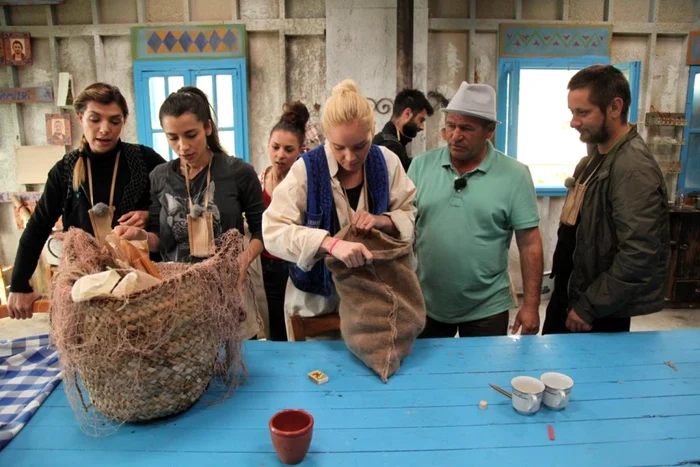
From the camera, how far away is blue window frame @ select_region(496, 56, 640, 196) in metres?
4.61

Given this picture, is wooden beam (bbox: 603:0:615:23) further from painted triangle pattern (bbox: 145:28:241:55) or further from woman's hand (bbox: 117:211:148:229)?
woman's hand (bbox: 117:211:148:229)

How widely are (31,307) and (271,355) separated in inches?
41.8

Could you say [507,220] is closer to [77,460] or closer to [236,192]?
[236,192]

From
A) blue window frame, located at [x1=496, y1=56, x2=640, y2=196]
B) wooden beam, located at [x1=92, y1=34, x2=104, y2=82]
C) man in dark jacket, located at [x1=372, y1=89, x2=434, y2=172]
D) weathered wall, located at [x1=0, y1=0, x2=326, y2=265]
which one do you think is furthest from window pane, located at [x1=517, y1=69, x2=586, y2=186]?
wooden beam, located at [x1=92, y1=34, x2=104, y2=82]

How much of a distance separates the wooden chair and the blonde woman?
0.03 metres

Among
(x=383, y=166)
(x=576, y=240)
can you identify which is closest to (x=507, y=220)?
(x=576, y=240)

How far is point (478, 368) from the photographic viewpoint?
1.48 metres

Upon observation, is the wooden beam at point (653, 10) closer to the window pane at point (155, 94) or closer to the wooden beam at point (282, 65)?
the wooden beam at point (282, 65)

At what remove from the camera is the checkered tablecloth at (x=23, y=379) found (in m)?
1.22

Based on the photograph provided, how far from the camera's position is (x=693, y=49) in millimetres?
4754

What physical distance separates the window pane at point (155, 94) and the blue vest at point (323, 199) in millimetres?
3542

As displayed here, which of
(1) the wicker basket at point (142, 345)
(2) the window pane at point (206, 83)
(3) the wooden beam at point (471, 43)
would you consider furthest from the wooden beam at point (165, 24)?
(1) the wicker basket at point (142, 345)

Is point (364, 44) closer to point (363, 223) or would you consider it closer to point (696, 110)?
point (363, 223)

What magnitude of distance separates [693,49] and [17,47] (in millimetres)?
Answer: 6660
